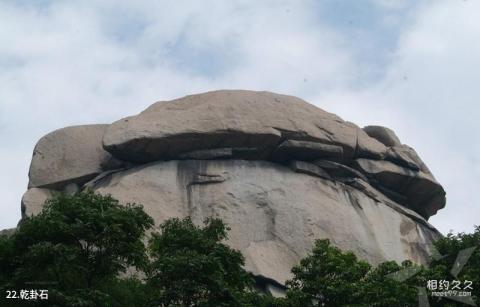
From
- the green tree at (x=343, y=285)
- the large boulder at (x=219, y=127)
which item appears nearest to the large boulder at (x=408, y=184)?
the large boulder at (x=219, y=127)

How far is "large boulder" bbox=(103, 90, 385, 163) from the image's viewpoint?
28172 mm

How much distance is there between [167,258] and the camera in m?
19.9

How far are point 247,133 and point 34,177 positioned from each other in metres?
5.95

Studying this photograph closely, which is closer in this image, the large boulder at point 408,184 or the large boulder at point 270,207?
the large boulder at point 270,207

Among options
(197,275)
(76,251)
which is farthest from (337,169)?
(76,251)

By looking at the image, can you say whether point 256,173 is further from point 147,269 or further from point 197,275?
point 197,275

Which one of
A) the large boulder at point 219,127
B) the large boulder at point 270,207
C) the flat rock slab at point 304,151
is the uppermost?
the large boulder at point 219,127

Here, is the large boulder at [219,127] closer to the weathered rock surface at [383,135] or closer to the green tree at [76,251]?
the weathered rock surface at [383,135]

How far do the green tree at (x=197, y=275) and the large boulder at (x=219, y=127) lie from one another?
707 centimetres

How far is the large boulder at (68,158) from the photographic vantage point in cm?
2906

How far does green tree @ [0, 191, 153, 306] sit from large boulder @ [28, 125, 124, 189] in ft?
27.0

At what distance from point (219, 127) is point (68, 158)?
4424mm

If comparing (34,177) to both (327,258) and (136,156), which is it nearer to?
(136,156)

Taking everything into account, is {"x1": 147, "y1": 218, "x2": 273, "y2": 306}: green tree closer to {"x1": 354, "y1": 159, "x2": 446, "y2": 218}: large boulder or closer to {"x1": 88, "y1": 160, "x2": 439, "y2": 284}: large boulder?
{"x1": 88, "y1": 160, "x2": 439, "y2": 284}: large boulder
